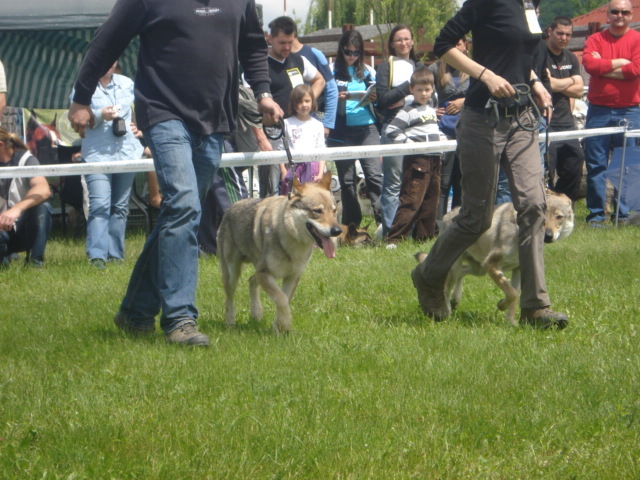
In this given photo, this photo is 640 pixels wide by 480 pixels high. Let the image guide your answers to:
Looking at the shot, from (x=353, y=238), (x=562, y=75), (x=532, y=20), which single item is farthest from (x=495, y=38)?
(x=562, y=75)

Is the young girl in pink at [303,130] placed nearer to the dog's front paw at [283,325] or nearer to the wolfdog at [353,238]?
the wolfdog at [353,238]

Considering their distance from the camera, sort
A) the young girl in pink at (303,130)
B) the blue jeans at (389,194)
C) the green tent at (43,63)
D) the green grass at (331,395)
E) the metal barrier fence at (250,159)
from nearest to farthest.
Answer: the green grass at (331,395)
the metal barrier fence at (250,159)
the young girl in pink at (303,130)
the blue jeans at (389,194)
the green tent at (43,63)

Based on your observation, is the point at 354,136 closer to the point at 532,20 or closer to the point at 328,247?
the point at 328,247

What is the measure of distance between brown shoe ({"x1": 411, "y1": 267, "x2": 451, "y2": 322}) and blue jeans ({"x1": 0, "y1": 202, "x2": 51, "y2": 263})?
4375 millimetres

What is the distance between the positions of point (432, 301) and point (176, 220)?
1880 millimetres

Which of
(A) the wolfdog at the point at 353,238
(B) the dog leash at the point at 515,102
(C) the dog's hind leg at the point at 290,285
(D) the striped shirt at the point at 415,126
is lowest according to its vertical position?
(A) the wolfdog at the point at 353,238

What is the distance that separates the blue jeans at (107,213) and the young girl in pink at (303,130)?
5.51 feet

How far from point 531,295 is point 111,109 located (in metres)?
5.17

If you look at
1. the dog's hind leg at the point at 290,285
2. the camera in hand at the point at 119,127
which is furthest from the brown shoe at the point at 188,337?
the camera in hand at the point at 119,127

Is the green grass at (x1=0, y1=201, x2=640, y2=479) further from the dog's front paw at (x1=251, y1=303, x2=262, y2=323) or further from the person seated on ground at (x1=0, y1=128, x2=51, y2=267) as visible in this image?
the person seated on ground at (x1=0, y1=128, x2=51, y2=267)

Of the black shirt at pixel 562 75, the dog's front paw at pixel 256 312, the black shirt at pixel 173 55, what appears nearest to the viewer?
the black shirt at pixel 173 55

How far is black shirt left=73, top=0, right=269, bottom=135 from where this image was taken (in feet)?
16.5

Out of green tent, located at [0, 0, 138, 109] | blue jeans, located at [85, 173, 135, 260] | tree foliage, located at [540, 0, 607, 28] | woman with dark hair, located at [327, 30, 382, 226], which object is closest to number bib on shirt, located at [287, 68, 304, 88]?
woman with dark hair, located at [327, 30, 382, 226]

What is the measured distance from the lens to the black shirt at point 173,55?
198 inches
